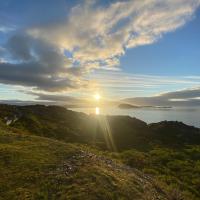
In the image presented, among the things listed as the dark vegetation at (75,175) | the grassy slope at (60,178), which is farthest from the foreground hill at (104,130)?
the grassy slope at (60,178)

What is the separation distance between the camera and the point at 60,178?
21156 mm

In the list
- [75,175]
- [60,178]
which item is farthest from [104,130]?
[60,178]

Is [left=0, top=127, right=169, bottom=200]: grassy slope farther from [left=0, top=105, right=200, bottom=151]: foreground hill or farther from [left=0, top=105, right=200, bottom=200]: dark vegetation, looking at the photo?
[left=0, top=105, right=200, bottom=151]: foreground hill

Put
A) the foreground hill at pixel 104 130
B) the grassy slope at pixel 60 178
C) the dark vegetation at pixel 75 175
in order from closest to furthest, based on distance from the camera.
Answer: the grassy slope at pixel 60 178
the dark vegetation at pixel 75 175
the foreground hill at pixel 104 130

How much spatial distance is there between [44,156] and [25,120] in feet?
189

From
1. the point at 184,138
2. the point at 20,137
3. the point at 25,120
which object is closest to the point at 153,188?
the point at 20,137

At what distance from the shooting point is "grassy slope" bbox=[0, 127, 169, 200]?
1909 cm

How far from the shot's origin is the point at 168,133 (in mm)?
96125

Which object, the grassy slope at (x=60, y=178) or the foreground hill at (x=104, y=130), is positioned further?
the foreground hill at (x=104, y=130)

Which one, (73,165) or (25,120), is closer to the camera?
(73,165)

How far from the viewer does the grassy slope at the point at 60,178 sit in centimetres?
1909

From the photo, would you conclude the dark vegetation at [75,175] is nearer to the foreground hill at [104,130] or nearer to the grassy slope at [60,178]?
the grassy slope at [60,178]

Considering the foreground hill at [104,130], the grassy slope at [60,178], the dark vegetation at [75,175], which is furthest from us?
the foreground hill at [104,130]

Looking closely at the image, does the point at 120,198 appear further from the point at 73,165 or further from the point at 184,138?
the point at 184,138
